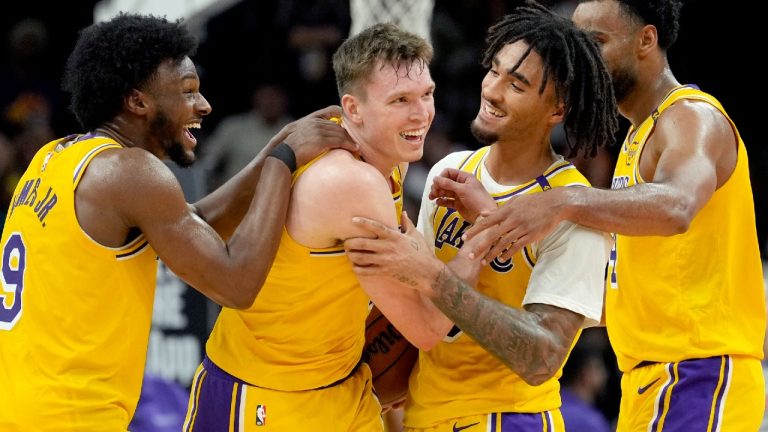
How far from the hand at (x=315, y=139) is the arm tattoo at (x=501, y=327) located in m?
0.63

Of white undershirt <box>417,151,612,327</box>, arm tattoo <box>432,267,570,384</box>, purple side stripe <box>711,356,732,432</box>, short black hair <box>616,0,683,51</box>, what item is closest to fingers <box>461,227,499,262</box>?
arm tattoo <box>432,267,570,384</box>

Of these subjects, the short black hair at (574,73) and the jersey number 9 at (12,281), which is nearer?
the jersey number 9 at (12,281)

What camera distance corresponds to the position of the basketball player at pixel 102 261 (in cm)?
395

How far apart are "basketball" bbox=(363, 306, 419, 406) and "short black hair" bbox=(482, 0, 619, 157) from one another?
3.45 ft

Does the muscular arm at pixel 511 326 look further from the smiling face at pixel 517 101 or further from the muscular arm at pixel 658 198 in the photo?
the smiling face at pixel 517 101

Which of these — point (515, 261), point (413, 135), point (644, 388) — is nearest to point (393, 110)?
point (413, 135)

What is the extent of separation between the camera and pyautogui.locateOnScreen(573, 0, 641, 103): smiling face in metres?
4.87

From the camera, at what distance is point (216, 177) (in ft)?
31.5

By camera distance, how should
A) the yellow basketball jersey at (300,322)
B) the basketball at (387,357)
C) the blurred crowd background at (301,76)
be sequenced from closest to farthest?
the yellow basketball jersey at (300,322), the basketball at (387,357), the blurred crowd background at (301,76)

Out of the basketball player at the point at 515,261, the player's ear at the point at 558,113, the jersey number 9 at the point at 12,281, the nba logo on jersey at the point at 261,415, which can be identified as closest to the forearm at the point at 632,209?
the basketball player at the point at 515,261

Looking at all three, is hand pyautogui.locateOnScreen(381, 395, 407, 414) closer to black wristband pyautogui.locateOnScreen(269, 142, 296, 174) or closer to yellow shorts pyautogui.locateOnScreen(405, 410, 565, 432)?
yellow shorts pyautogui.locateOnScreen(405, 410, 565, 432)

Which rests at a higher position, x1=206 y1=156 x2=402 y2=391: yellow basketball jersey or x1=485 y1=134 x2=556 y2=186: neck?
x1=485 y1=134 x2=556 y2=186: neck

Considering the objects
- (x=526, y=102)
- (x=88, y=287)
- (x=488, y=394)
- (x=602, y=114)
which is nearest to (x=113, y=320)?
(x=88, y=287)

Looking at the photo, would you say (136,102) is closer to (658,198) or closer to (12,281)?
(12,281)
